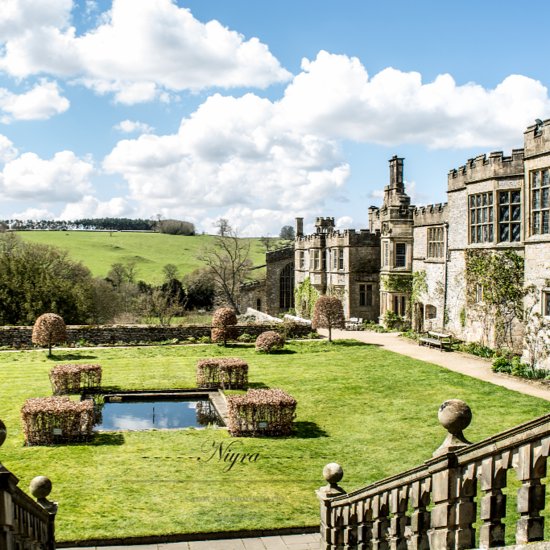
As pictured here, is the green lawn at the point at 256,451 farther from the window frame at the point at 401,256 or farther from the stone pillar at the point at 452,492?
the window frame at the point at 401,256

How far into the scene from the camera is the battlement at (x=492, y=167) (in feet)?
78.3

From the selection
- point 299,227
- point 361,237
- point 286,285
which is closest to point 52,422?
point 361,237

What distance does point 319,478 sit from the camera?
11.9m

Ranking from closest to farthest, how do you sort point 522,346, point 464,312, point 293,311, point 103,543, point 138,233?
point 103,543
point 522,346
point 464,312
point 293,311
point 138,233

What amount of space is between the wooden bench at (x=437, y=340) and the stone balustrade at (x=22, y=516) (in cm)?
2195

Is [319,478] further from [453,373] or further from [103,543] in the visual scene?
[453,373]

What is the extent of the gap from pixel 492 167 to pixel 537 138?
419cm

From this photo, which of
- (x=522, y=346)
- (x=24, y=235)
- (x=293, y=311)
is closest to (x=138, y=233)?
(x=24, y=235)

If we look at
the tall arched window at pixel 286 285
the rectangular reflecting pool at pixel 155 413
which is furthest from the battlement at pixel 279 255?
the rectangular reflecting pool at pixel 155 413

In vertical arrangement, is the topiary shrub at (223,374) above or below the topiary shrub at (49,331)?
below

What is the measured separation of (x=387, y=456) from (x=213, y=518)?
448 cm

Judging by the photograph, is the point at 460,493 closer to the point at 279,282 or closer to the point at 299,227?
the point at 299,227

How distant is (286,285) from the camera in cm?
5444

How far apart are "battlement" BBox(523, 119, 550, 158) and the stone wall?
15.4 m
